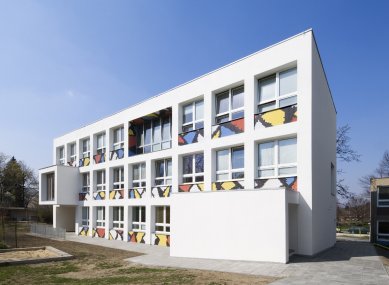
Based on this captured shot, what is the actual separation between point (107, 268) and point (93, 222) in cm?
1363

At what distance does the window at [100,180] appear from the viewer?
81.7 feet

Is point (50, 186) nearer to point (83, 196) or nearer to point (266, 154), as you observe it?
point (83, 196)

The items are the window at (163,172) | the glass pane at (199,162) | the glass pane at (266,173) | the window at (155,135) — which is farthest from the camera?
the window at (155,135)

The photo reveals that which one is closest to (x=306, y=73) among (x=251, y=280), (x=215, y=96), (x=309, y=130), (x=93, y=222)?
(x=309, y=130)

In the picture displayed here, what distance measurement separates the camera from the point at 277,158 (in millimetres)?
13727

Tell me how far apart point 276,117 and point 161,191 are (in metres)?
8.26

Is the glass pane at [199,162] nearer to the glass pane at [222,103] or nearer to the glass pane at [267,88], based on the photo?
the glass pane at [222,103]

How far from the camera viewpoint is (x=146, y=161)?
20.5 m

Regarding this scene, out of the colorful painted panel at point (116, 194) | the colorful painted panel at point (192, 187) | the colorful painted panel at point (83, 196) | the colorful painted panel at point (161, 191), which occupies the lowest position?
the colorful painted panel at point (83, 196)

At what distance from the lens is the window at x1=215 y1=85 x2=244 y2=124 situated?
1565 cm

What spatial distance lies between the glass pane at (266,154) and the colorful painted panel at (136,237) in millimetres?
9182

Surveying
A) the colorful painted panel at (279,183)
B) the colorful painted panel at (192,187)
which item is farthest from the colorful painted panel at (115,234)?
the colorful painted panel at (279,183)

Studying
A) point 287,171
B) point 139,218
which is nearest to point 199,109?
point 287,171

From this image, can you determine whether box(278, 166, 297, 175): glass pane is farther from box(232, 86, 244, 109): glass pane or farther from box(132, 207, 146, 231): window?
box(132, 207, 146, 231): window
